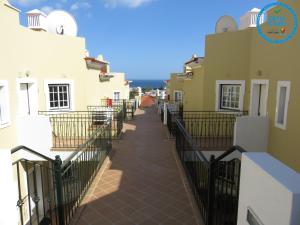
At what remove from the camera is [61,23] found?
11617 millimetres

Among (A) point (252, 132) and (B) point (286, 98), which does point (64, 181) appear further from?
(B) point (286, 98)

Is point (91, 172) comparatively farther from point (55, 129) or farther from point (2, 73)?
point (55, 129)

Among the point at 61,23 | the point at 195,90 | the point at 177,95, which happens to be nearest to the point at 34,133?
the point at 61,23

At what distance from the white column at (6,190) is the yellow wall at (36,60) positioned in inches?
219

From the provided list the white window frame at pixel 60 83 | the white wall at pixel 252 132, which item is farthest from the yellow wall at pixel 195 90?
the white window frame at pixel 60 83

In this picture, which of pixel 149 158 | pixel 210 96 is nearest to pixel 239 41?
pixel 210 96

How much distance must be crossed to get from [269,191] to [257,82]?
25.2ft

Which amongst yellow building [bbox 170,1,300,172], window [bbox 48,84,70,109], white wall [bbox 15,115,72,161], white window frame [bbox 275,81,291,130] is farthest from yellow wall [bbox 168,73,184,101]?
white wall [bbox 15,115,72,161]

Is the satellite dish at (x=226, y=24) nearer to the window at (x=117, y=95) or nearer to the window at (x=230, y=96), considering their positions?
the window at (x=230, y=96)

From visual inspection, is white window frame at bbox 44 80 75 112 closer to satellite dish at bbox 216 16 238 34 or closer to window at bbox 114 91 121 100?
satellite dish at bbox 216 16 238 34

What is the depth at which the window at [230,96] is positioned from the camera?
1005cm

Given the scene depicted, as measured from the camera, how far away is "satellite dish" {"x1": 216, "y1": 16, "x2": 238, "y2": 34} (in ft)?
36.6

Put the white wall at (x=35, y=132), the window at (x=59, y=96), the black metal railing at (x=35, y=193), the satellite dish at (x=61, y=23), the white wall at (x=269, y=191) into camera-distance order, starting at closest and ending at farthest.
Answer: the white wall at (x=269, y=191) → the black metal railing at (x=35, y=193) → the white wall at (x=35, y=132) → the window at (x=59, y=96) → the satellite dish at (x=61, y=23)

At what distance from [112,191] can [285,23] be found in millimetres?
7049
